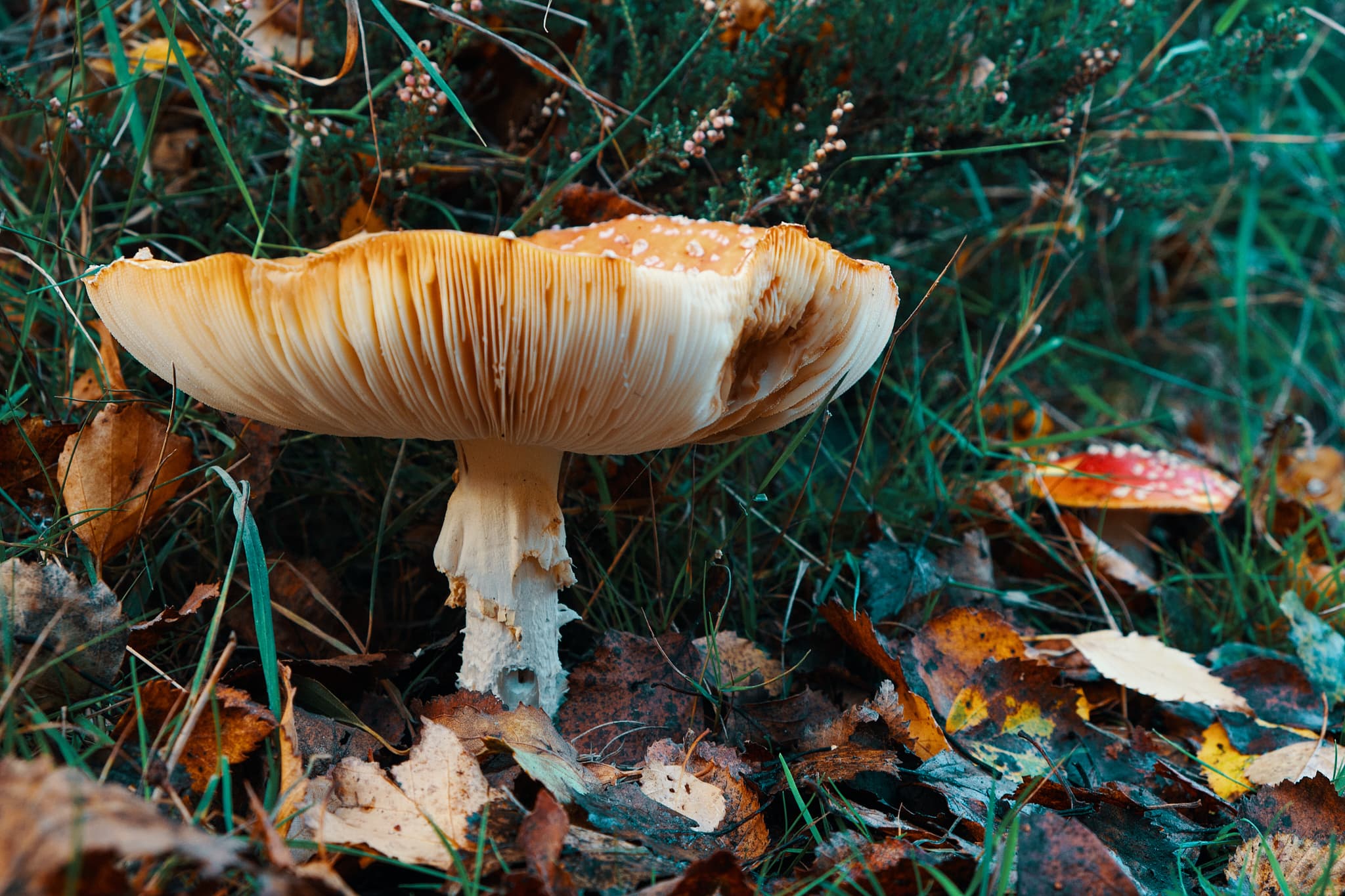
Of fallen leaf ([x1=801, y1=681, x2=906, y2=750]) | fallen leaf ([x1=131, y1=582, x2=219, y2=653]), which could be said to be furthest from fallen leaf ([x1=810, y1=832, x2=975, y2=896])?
fallen leaf ([x1=131, y1=582, x2=219, y2=653])

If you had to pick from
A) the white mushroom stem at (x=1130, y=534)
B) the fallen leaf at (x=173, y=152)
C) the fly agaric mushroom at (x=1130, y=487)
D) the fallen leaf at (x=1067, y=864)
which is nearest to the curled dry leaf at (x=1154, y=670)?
the fly agaric mushroom at (x=1130, y=487)

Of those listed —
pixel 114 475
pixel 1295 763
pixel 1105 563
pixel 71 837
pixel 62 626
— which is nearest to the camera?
pixel 71 837

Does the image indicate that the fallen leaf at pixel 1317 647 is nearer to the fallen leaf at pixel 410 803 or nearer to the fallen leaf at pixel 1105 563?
the fallen leaf at pixel 1105 563

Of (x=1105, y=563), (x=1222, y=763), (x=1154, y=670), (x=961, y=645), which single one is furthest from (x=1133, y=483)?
(x=961, y=645)

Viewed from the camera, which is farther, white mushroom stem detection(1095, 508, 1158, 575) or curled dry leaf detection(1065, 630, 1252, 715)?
white mushroom stem detection(1095, 508, 1158, 575)

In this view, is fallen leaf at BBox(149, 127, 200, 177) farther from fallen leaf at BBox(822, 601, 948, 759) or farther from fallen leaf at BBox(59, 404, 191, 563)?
fallen leaf at BBox(822, 601, 948, 759)

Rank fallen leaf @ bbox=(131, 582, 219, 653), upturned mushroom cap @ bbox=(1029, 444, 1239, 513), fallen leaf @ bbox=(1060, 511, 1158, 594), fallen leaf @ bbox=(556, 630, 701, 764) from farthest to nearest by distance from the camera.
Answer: upturned mushroom cap @ bbox=(1029, 444, 1239, 513)
fallen leaf @ bbox=(1060, 511, 1158, 594)
fallen leaf @ bbox=(556, 630, 701, 764)
fallen leaf @ bbox=(131, 582, 219, 653)

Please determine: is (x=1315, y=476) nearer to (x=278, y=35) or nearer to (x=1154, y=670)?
(x=1154, y=670)
